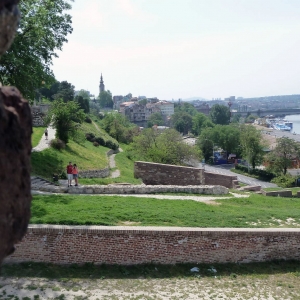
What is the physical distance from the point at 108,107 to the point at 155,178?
127405mm

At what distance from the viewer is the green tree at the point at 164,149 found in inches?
1241

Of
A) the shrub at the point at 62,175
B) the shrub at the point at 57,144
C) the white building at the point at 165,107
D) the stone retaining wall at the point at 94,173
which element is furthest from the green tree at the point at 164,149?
the white building at the point at 165,107

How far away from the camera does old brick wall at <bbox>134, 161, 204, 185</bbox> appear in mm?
20406

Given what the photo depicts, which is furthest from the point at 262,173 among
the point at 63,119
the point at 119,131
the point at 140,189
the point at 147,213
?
the point at 147,213

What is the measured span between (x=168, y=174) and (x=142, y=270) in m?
11.4

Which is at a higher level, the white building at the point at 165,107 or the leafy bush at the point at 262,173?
the white building at the point at 165,107

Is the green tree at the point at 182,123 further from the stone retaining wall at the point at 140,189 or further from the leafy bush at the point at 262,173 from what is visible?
the stone retaining wall at the point at 140,189

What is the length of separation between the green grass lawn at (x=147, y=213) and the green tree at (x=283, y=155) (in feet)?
99.4

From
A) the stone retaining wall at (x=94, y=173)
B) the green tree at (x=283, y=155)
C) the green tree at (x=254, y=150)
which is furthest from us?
the green tree at (x=254, y=150)

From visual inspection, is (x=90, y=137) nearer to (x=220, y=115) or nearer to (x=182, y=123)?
(x=182, y=123)

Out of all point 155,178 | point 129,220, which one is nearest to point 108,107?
point 155,178

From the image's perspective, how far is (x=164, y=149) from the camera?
107 ft

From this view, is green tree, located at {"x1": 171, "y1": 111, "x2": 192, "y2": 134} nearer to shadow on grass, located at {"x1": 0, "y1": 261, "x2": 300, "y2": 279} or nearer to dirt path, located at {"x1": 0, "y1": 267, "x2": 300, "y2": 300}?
shadow on grass, located at {"x1": 0, "y1": 261, "x2": 300, "y2": 279}

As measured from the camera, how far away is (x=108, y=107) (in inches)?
5773
